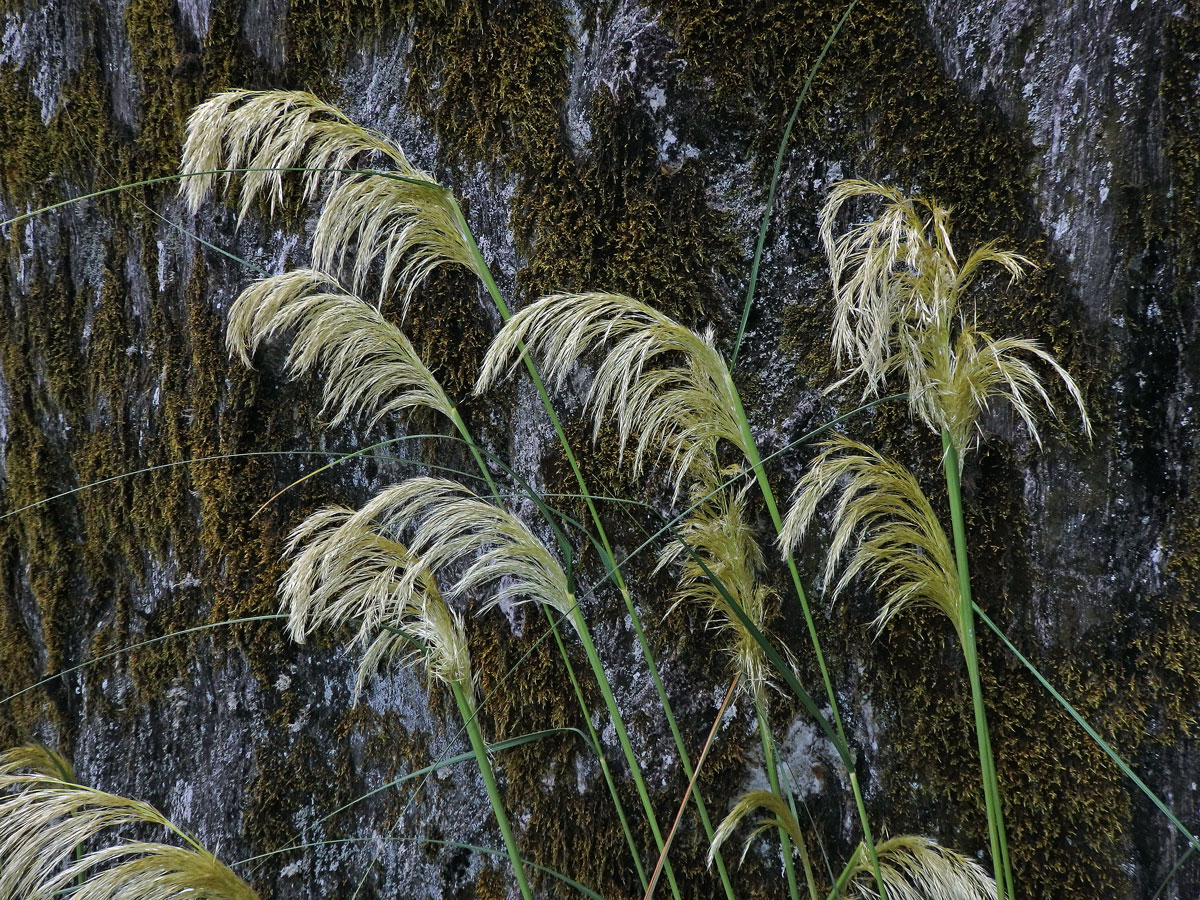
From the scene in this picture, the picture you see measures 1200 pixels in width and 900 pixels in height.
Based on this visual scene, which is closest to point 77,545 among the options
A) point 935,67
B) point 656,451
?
point 656,451

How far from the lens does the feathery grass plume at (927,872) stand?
1092 millimetres

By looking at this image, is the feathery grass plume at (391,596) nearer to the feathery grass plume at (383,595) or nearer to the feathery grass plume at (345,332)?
the feathery grass plume at (383,595)

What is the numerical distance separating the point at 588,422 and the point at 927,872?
107 cm

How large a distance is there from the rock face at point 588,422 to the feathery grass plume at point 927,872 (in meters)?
0.32

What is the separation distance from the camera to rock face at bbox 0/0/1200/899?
1.38 meters

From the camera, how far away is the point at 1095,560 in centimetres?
139

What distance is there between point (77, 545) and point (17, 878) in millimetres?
1158

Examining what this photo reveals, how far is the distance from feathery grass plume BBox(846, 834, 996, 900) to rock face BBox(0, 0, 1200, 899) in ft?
1.07

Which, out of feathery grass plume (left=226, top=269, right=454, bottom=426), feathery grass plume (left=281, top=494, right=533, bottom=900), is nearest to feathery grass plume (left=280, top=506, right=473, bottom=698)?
feathery grass plume (left=281, top=494, right=533, bottom=900)

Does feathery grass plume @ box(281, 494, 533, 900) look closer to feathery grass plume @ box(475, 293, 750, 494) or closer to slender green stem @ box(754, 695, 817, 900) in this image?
feathery grass plume @ box(475, 293, 750, 494)

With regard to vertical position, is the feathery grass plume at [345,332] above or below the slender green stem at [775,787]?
above

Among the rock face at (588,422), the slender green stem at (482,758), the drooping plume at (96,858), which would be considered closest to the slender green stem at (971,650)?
the rock face at (588,422)

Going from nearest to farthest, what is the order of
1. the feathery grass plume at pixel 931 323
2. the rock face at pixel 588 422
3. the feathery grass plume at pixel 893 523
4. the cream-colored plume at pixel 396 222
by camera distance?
the feathery grass plume at pixel 931 323 < the feathery grass plume at pixel 893 523 < the cream-colored plume at pixel 396 222 < the rock face at pixel 588 422

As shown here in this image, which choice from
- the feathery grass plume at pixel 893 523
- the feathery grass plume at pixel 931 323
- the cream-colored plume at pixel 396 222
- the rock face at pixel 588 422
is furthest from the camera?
the rock face at pixel 588 422
